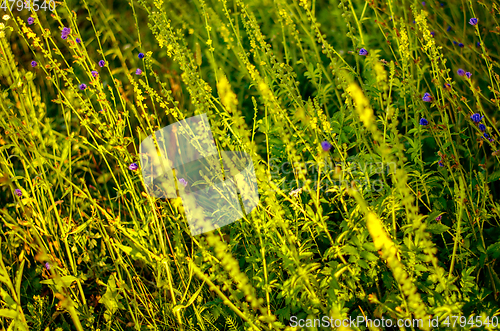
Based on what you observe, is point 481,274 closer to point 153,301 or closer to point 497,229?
point 497,229

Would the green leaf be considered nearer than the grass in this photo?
No

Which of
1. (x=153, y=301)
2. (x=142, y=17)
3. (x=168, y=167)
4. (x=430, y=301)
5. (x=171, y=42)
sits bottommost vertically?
(x=430, y=301)

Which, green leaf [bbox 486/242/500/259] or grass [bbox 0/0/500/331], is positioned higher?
grass [bbox 0/0/500/331]

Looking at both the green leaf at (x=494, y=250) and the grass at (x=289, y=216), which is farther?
the green leaf at (x=494, y=250)

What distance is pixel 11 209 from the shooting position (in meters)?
2.54

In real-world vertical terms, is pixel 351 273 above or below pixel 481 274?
above

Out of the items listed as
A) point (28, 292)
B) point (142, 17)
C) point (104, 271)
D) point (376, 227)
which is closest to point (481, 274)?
point (376, 227)

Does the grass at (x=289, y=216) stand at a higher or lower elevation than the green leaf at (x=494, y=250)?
higher

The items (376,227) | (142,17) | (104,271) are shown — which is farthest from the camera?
→ (142,17)

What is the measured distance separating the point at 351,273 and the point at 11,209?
228 centimetres

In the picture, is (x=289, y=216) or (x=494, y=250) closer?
(x=494, y=250)

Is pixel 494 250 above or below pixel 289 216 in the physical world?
below

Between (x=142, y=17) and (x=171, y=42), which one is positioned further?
(x=142, y=17)

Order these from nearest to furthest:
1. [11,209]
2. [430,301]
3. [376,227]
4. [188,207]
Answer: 1. [376,227]
2. [430,301]
3. [188,207]
4. [11,209]
